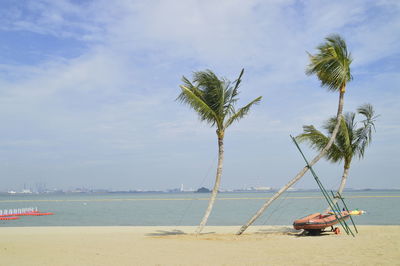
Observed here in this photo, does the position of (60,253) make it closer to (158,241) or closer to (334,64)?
(158,241)

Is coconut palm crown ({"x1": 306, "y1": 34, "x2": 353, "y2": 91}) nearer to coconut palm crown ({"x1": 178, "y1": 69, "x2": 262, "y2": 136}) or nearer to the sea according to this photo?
coconut palm crown ({"x1": 178, "y1": 69, "x2": 262, "y2": 136})

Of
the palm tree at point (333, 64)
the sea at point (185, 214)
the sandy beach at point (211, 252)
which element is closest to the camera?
the sandy beach at point (211, 252)

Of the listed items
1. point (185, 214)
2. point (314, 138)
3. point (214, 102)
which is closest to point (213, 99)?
point (214, 102)

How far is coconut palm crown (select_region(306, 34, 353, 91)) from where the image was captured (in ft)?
48.9

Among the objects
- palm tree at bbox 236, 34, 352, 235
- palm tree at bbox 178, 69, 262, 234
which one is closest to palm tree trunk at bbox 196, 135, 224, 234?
palm tree at bbox 178, 69, 262, 234

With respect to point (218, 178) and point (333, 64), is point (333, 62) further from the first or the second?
point (218, 178)

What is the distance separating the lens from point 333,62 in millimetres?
15016

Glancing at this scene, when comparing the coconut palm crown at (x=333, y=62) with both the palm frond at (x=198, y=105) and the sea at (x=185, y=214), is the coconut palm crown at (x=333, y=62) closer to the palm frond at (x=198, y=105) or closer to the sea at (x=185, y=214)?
the palm frond at (x=198, y=105)

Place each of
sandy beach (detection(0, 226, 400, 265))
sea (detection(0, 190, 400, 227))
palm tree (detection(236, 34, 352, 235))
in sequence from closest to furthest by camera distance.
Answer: sandy beach (detection(0, 226, 400, 265)) → palm tree (detection(236, 34, 352, 235)) → sea (detection(0, 190, 400, 227))

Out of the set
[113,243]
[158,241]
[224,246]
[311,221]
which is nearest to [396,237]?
[311,221]

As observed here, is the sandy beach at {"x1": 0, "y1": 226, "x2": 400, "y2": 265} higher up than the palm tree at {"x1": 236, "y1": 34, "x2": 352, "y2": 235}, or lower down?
lower down

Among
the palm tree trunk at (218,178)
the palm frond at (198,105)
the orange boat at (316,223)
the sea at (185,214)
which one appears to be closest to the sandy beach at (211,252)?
the palm tree trunk at (218,178)

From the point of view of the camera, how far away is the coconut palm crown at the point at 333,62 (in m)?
14.9

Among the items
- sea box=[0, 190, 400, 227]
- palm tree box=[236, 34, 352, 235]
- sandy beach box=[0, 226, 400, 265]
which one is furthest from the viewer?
sea box=[0, 190, 400, 227]
